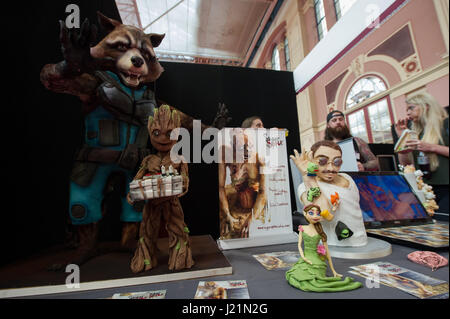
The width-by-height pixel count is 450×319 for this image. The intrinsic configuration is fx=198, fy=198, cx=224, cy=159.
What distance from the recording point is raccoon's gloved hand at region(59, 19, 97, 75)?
971 millimetres

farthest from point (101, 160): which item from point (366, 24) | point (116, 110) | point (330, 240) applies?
point (366, 24)

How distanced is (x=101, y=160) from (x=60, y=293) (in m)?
0.68

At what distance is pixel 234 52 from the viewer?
1.67 m

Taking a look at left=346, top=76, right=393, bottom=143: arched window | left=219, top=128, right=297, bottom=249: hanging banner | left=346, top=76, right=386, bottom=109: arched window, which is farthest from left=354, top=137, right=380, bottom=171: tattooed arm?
left=219, top=128, right=297, bottom=249: hanging banner

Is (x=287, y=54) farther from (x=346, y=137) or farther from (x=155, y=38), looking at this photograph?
(x=155, y=38)

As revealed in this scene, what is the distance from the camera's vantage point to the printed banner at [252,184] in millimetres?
1488

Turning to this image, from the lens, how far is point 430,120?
0.62m

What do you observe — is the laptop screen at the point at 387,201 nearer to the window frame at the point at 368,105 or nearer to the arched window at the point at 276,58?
the window frame at the point at 368,105

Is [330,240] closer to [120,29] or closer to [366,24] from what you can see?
[366,24]

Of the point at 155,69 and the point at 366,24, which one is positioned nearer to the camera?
the point at 366,24

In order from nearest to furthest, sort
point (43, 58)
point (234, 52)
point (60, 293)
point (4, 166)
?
1. point (60, 293)
2. point (4, 166)
3. point (43, 58)
4. point (234, 52)

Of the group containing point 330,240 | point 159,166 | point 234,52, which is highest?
point 234,52

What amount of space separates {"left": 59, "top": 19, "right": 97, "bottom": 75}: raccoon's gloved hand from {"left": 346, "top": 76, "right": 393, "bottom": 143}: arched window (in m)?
1.44

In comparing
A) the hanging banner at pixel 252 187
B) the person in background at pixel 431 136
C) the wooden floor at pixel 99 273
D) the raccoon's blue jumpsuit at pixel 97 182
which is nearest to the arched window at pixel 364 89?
the person in background at pixel 431 136
